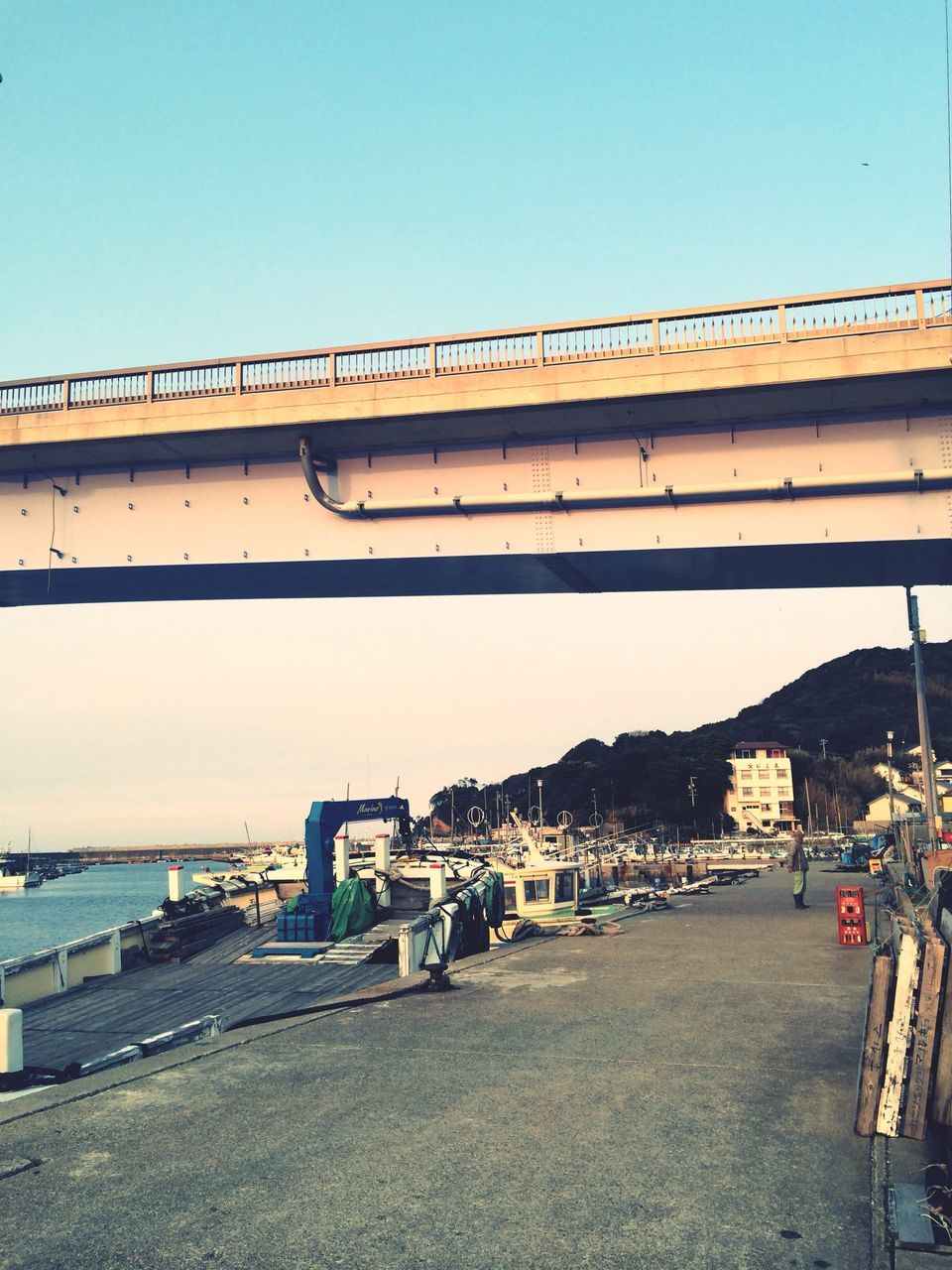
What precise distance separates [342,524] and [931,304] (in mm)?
14444

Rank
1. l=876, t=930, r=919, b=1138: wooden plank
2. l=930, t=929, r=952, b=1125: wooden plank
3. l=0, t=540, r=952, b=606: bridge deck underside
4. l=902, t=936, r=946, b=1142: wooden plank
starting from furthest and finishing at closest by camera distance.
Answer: l=0, t=540, r=952, b=606: bridge deck underside < l=876, t=930, r=919, b=1138: wooden plank < l=902, t=936, r=946, b=1142: wooden plank < l=930, t=929, r=952, b=1125: wooden plank

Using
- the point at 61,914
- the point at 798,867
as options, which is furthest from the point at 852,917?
the point at 61,914

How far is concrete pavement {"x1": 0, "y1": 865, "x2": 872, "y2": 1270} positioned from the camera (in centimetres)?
607

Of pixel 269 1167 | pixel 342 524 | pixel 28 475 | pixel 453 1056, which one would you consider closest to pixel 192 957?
pixel 342 524

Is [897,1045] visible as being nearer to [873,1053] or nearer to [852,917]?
[873,1053]

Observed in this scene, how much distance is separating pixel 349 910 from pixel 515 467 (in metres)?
11.4

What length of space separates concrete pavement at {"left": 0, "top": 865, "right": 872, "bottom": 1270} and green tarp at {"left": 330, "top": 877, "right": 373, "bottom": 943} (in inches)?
434

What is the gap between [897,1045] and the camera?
25.7 feet

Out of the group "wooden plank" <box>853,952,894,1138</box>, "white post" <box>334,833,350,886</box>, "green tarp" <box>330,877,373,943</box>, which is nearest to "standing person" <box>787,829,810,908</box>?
"green tarp" <box>330,877,373,943</box>

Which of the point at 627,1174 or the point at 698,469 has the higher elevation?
the point at 698,469

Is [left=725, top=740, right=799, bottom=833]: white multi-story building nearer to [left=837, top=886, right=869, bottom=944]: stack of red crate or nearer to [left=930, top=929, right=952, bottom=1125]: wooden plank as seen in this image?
[left=837, top=886, right=869, bottom=944]: stack of red crate

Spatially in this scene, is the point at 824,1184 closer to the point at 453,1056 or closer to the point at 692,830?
the point at 453,1056

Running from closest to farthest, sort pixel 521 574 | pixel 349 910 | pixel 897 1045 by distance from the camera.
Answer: pixel 897 1045 < pixel 349 910 < pixel 521 574

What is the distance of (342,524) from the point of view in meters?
25.9
